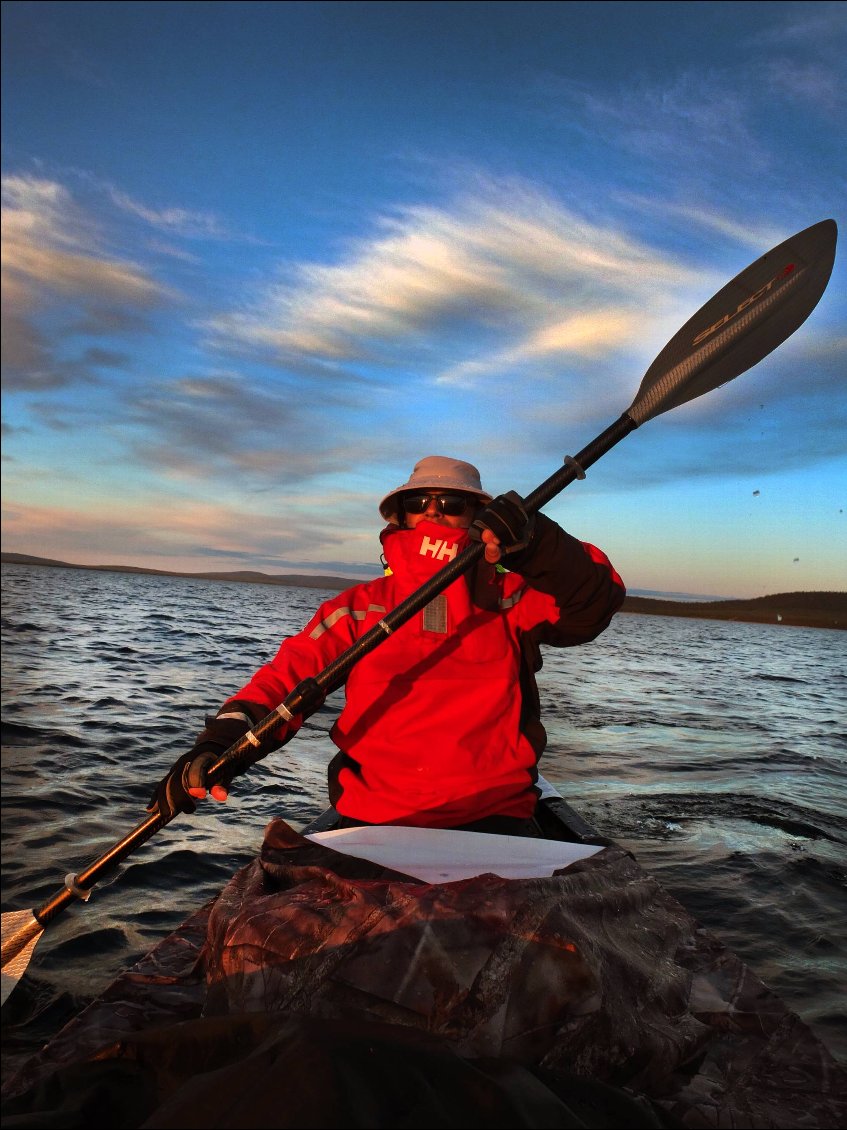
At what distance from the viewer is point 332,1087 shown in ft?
4.66

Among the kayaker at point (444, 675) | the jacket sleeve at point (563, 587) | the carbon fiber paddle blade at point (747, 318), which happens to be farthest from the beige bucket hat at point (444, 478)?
the carbon fiber paddle blade at point (747, 318)

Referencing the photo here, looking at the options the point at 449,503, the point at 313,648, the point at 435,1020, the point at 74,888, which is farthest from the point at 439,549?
the point at 74,888

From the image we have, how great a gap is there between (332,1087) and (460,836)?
214 centimetres

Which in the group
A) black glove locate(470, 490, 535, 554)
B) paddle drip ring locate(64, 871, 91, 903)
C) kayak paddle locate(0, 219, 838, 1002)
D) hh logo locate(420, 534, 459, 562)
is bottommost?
paddle drip ring locate(64, 871, 91, 903)

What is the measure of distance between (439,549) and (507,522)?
828mm

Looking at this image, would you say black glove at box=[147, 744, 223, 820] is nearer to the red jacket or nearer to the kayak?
the red jacket

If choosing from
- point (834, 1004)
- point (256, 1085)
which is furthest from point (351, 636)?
point (834, 1004)

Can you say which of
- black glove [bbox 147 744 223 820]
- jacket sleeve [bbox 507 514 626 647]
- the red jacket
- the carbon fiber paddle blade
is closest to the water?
black glove [bbox 147 744 223 820]

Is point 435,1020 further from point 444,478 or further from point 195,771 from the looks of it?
point 444,478

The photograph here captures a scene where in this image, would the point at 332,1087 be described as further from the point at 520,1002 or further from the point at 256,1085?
the point at 520,1002

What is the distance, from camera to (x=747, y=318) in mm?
4352

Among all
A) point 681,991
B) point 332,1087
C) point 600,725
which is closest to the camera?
point 332,1087

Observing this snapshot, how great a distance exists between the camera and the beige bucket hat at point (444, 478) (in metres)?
4.21

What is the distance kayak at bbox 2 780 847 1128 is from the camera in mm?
1499
